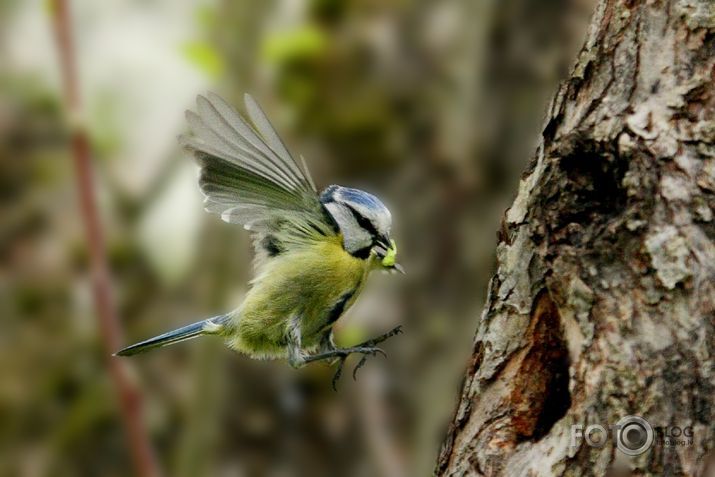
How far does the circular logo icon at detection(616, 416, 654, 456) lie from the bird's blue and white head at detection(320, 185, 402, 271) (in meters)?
0.81

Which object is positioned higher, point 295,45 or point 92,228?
point 295,45

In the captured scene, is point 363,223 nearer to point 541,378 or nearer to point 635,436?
point 541,378

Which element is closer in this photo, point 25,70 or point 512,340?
point 512,340

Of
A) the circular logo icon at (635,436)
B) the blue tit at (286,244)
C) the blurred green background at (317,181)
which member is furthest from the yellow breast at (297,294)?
the blurred green background at (317,181)

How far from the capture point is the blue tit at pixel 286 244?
6.48 ft

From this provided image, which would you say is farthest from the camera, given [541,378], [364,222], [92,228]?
[92,228]

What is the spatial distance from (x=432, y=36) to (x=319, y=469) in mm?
2063

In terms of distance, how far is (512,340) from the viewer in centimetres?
149

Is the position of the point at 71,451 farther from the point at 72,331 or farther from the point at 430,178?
the point at 430,178

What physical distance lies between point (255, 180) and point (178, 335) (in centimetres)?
40

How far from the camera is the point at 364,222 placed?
6.82 feet

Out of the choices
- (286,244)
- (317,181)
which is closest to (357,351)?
(286,244)

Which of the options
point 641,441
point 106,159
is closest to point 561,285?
point 641,441

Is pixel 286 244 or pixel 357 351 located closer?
pixel 357 351
